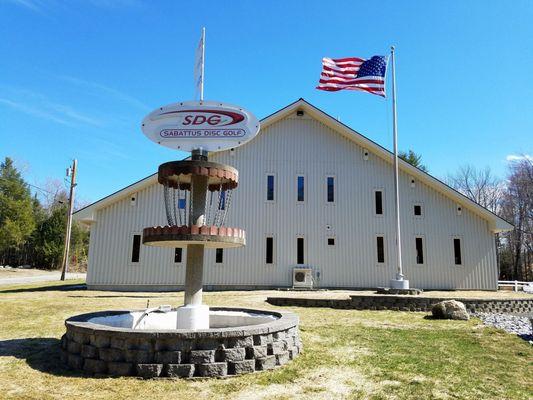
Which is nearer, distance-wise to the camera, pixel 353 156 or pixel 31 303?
pixel 31 303

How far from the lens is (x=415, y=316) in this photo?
13031 millimetres

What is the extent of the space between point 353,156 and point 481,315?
11033 mm

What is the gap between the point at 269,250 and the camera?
2138cm

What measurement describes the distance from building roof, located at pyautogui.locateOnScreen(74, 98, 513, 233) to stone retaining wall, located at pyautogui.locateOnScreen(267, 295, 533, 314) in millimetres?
7318

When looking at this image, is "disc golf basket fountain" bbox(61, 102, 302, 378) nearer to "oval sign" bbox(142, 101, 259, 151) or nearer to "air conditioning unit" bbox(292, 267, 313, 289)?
"oval sign" bbox(142, 101, 259, 151)

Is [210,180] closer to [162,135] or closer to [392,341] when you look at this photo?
[162,135]

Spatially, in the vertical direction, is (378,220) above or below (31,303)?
above

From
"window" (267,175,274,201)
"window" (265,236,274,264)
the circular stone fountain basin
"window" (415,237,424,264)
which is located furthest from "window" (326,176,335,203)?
the circular stone fountain basin

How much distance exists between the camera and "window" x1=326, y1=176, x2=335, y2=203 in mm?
22047

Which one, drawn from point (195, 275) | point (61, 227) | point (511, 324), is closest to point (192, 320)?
point (195, 275)

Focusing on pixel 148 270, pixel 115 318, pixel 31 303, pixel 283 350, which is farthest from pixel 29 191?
pixel 283 350

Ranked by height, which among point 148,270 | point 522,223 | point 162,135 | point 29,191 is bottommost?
point 148,270

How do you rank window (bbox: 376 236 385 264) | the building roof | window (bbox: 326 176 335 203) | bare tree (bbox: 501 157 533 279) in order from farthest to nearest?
bare tree (bbox: 501 157 533 279), window (bbox: 326 176 335 203), window (bbox: 376 236 385 264), the building roof

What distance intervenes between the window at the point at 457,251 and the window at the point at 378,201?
4113mm
